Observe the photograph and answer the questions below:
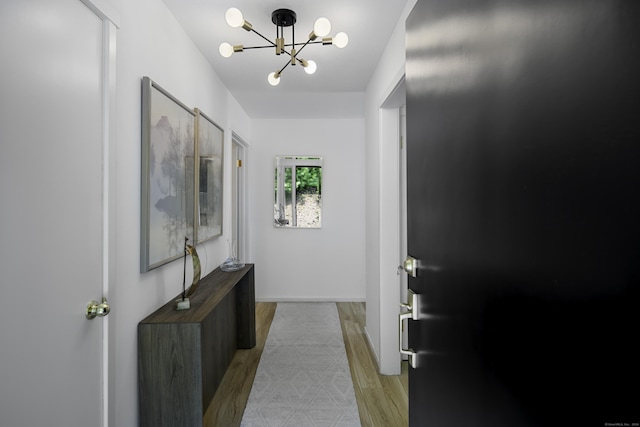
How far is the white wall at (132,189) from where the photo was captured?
150 cm

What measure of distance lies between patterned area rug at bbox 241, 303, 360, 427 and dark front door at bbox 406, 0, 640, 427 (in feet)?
4.79

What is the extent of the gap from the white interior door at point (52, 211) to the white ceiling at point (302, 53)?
3.04 ft

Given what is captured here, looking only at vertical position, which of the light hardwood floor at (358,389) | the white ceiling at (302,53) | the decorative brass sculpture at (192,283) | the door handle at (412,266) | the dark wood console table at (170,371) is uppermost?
the white ceiling at (302,53)

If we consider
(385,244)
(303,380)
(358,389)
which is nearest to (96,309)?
(303,380)

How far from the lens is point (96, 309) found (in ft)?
4.15

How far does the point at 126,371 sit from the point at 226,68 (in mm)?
2338

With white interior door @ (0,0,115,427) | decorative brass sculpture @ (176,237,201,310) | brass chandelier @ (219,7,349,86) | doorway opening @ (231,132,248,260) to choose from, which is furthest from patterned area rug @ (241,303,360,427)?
brass chandelier @ (219,7,349,86)

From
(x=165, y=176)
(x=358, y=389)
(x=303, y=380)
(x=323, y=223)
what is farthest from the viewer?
(x=323, y=223)

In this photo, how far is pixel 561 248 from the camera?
459 mm

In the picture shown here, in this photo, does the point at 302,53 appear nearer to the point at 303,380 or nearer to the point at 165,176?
the point at 165,176

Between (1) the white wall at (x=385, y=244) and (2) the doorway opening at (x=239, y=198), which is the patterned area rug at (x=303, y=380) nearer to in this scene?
(1) the white wall at (x=385, y=244)

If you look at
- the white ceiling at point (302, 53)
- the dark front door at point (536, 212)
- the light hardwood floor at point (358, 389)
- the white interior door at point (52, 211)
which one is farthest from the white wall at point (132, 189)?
the dark front door at point (536, 212)

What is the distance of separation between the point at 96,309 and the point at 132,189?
0.59m

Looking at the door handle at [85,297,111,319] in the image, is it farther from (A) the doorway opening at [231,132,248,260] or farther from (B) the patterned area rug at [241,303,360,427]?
(A) the doorway opening at [231,132,248,260]
